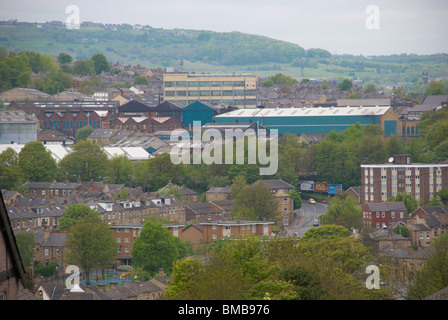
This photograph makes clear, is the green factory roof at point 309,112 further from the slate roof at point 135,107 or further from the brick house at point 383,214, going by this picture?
the brick house at point 383,214

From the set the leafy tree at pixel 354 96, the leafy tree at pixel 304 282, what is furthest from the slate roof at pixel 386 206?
the leafy tree at pixel 354 96

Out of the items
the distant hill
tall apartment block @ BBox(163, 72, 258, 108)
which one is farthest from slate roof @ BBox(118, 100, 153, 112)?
the distant hill

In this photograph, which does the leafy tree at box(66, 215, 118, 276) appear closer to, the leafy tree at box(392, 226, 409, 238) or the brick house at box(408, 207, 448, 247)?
the leafy tree at box(392, 226, 409, 238)

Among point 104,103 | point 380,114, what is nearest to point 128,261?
point 380,114

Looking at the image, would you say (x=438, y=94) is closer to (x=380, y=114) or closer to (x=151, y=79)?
(x=380, y=114)
